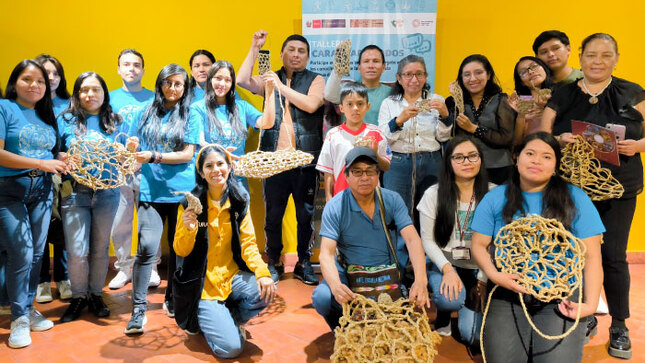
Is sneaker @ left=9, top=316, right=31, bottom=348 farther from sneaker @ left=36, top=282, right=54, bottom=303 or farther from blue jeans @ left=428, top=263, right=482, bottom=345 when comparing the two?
blue jeans @ left=428, top=263, right=482, bottom=345

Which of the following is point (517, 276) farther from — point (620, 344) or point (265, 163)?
point (265, 163)

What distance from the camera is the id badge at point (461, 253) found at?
2.77 meters

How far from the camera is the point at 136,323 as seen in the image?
3023mm

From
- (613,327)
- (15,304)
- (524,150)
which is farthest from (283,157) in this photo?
(613,327)

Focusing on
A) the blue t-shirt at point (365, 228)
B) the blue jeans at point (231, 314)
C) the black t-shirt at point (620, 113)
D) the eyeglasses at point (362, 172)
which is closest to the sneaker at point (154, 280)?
the blue jeans at point (231, 314)

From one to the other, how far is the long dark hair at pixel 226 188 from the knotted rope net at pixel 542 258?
1429 mm

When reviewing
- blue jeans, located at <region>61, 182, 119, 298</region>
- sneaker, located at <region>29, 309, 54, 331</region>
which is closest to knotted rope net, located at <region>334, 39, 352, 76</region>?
blue jeans, located at <region>61, 182, 119, 298</region>

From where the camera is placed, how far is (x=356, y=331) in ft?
7.42

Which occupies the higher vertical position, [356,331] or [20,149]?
[20,149]

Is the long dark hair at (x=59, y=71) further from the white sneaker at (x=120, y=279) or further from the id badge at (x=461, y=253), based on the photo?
the id badge at (x=461, y=253)

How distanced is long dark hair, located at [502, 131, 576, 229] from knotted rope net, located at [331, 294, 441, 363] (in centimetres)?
68

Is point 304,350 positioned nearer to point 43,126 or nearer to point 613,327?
point 613,327

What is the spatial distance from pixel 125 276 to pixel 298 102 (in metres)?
2.00

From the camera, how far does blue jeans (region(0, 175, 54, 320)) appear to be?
2.84 meters
